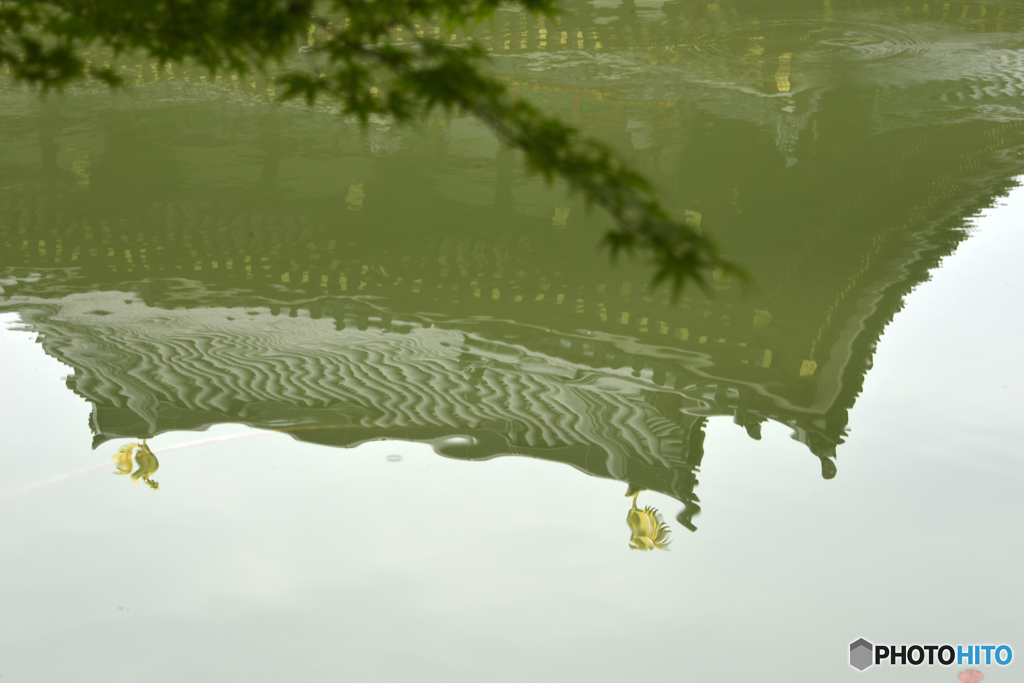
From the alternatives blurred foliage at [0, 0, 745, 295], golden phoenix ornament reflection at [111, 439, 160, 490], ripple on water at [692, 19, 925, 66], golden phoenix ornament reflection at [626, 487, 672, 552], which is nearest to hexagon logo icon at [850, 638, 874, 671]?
golden phoenix ornament reflection at [626, 487, 672, 552]

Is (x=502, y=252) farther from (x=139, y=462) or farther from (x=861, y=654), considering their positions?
(x=861, y=654)

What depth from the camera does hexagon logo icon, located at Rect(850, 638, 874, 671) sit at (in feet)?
11.2

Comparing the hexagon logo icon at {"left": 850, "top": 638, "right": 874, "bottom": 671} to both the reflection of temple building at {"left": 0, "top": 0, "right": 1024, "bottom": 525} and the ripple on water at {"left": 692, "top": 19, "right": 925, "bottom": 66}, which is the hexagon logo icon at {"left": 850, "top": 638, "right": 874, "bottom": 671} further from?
the ripple on water at {"left": 692, "top": 19, "right": 925, "bottom": 66}

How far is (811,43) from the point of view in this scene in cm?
1308

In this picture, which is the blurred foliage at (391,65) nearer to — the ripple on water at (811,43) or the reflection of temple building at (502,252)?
the reflection of temple building at (502,252)

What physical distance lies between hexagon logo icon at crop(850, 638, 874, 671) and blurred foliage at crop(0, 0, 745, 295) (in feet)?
7.24

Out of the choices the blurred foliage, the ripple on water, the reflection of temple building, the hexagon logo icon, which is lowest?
the hexagon logo icon

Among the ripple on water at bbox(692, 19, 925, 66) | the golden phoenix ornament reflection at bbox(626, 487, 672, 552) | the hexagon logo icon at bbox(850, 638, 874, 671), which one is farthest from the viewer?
the ripple on water at bbox(692, 19, 925, 66)

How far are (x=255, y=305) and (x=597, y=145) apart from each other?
5231 mm

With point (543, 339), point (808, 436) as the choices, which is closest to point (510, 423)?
point (543, 339)

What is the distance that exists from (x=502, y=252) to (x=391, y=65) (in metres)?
5.46

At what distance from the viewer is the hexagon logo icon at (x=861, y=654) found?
341 centimetres

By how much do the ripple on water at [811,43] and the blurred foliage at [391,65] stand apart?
11159mm

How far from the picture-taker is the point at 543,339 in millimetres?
5941
